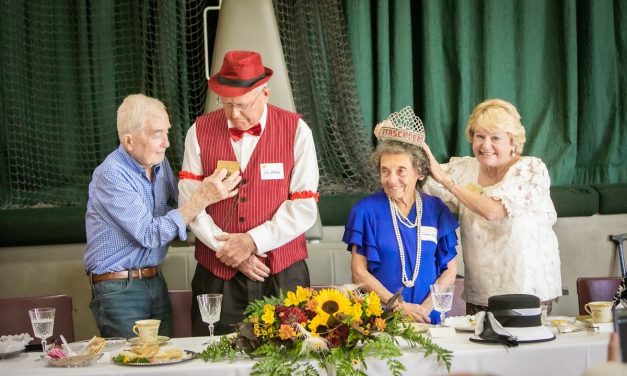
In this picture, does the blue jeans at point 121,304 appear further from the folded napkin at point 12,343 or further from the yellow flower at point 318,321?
the yellow flower at point 318,321

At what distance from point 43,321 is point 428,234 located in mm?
1502

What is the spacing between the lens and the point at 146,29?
5.12m

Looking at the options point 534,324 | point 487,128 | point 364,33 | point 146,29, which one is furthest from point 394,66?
point 534,324

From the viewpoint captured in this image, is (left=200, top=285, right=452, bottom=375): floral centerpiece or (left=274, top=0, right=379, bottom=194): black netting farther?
(left=274, top=0, right=379, bottom=194): black netting

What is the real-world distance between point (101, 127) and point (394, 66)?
1.80m

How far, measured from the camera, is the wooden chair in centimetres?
344

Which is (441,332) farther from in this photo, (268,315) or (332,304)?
(268,315)

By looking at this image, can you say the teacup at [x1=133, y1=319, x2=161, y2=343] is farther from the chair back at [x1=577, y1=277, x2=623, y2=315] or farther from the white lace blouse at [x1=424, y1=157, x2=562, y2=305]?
the chair back at [x1=577, y1=277, x2=623, y2=315]

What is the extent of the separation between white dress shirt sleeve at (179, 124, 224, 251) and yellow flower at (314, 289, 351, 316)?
0.93 meters

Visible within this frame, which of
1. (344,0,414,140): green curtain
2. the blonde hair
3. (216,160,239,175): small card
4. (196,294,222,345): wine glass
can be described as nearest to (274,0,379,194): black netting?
(344,0,414,140): green curtain

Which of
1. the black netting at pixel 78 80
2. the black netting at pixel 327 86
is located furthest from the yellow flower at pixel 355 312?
the black netting at pixel 78 80

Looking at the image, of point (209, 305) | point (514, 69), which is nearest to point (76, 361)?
point (209, 305)

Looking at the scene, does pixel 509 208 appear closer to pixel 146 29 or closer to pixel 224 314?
pixel 224 314

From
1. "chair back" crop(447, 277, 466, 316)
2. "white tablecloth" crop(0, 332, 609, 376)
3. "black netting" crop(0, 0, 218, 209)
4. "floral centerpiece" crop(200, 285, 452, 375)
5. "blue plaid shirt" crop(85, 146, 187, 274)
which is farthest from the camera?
"black netting" crop(0, 0, 218, 209)
